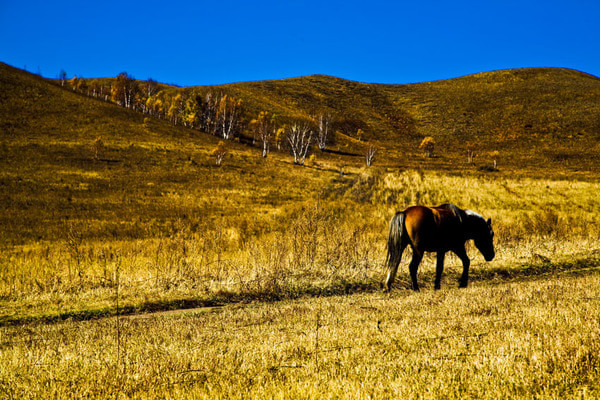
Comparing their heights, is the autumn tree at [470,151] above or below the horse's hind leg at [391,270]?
above

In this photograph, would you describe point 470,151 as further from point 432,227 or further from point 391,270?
point 391,270

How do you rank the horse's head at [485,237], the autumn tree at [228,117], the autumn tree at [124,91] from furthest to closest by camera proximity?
1. the autumn tree at [124,91]
2. the autumn tree at [228,117]
3. the horse's head at [485,237]

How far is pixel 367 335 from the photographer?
18.3ft

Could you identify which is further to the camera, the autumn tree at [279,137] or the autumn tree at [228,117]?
the autumn tree at [228,117]

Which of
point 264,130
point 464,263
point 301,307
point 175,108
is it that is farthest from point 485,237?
point 175,108

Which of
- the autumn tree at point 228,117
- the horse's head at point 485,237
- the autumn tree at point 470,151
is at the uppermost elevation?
the autumn tree at point 228,117

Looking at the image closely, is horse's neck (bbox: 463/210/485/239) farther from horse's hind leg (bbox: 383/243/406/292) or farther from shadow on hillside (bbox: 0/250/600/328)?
horse's hind leg (bbox: 383/243/406/292)

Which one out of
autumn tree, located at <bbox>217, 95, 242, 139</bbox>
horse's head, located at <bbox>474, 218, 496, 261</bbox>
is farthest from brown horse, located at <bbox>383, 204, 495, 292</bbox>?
autumn tree, located at <bbox>217, 95, 242, 139</bbox>

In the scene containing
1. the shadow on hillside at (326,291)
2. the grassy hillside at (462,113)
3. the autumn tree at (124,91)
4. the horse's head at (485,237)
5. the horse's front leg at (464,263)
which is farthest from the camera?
the autumn tree at (124,91)

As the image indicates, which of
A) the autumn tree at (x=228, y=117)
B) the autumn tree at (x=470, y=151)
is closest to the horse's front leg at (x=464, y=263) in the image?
the autumn tree at (x=470, y=151)

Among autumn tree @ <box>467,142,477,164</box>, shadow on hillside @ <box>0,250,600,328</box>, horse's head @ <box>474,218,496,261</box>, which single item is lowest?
shadow on hillside @ <box>0,250,600,328</box>

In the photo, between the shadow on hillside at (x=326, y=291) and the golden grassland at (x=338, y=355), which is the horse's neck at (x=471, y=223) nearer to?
the shadow on hillside at (x=326, y=291)

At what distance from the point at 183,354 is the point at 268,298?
18.6ft

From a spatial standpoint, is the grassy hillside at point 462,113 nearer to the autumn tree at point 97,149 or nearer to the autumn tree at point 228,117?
the autumn tree at point 228,117
